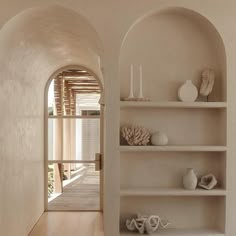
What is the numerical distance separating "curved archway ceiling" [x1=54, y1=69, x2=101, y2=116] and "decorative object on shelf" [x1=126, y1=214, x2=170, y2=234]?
3.47m

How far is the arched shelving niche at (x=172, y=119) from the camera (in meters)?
3.28

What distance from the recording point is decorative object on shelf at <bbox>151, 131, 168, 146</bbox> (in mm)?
3141

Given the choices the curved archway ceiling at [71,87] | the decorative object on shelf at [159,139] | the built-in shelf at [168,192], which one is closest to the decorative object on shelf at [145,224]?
the built-in shelf at [168,192]

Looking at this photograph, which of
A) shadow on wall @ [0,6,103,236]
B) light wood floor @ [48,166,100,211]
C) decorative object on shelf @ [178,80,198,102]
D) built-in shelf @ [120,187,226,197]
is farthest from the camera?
light wood floor @ [48,166,100,211]

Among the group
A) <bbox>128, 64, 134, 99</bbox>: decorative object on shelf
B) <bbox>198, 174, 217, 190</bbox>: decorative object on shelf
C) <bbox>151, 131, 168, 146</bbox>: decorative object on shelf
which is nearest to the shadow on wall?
<bbox>128, 64, 134, 99</bbox>: decorative object on shelf

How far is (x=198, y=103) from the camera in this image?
3.11 meters

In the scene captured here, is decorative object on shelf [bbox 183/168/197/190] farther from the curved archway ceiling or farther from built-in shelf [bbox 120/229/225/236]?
the curved archway ceiling

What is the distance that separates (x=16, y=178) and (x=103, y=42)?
1.84 m

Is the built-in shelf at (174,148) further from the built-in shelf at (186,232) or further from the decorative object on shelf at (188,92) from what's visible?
the built-in shelf at (186,232)

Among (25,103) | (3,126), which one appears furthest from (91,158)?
(3,126)

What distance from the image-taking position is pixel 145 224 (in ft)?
10.1

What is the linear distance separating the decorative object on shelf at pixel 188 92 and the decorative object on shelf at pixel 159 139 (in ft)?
1.12

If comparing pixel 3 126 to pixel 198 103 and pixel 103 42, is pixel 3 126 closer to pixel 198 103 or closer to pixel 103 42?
pixel 103 42

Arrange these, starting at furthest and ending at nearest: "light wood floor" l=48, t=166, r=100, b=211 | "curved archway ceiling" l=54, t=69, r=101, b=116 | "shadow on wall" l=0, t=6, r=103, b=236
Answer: "curved archway ceiling" l=54, t=69, r=101, b=116 → "light wood floor" l=48, t=166, r=100, b=211 → "shadow on wall" l=0, t=6, r=103, b=236
